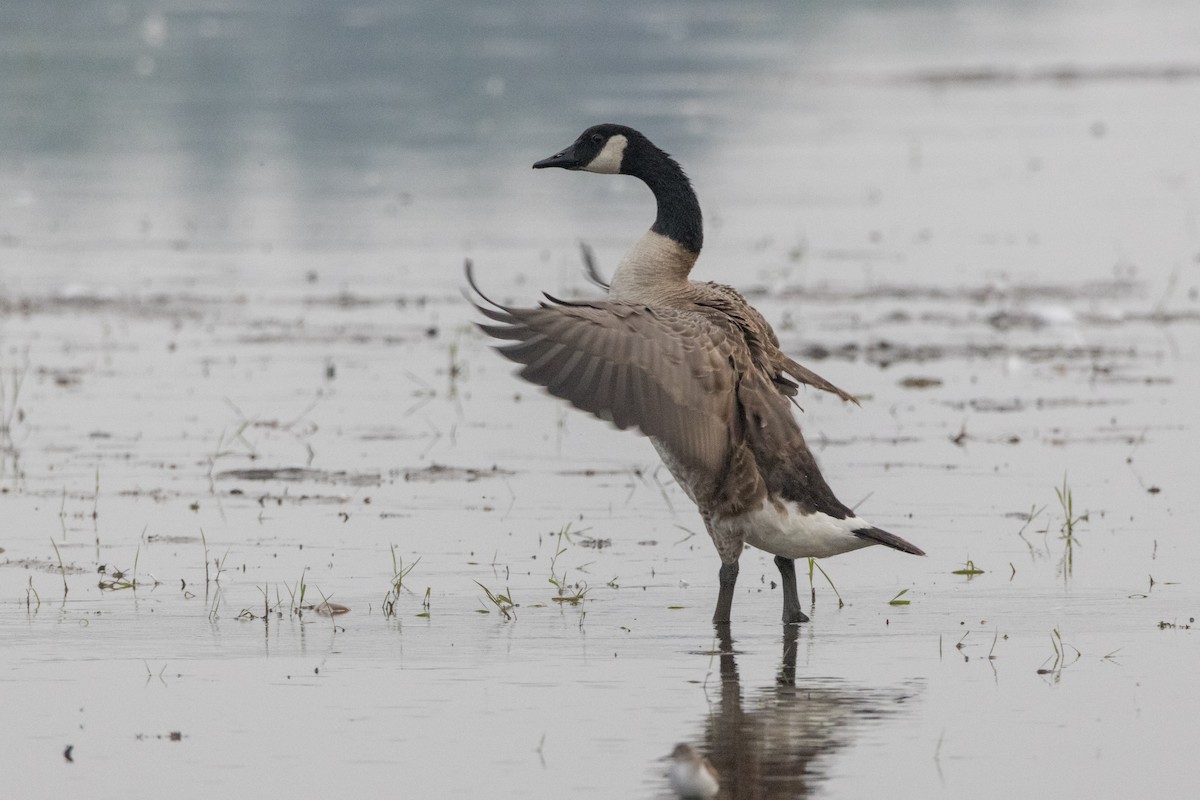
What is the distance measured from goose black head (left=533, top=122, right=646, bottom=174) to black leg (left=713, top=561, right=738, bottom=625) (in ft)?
6.44

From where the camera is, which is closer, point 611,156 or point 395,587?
point 395,587

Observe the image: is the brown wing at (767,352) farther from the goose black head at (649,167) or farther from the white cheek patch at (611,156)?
the white cheek patch at (611,156)

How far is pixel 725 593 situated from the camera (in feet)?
23.9

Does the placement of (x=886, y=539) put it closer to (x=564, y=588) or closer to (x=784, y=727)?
(x=784, y=727)

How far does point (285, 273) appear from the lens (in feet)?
54.7

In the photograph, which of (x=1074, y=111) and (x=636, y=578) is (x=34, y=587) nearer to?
(x=636, y=578)

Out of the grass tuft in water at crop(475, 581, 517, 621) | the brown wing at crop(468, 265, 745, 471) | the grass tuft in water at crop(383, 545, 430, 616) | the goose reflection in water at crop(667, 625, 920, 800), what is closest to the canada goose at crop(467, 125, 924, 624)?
the brown wing at crop(468, 265, 745, 471)

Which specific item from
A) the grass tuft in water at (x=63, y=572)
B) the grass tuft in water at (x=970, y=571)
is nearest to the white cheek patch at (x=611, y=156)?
the grass tuft in water at (x=970, y=571)

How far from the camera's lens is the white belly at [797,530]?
702cm

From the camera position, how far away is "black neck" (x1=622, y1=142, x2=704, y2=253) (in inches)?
311

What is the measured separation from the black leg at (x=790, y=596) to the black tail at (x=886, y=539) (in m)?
0.49

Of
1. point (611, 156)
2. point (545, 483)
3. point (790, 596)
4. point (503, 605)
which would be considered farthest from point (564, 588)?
point (545, 483)

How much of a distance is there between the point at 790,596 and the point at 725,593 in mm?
250

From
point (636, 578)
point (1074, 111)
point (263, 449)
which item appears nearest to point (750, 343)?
point (636, 578)
